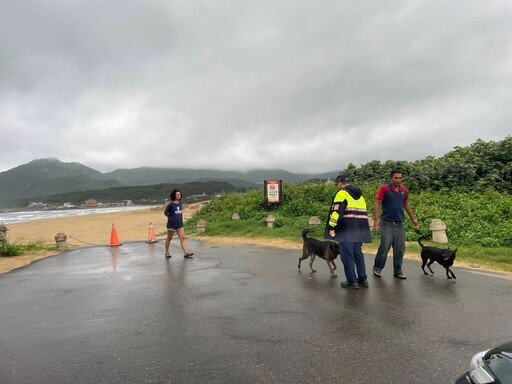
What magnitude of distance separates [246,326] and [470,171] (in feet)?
55.5

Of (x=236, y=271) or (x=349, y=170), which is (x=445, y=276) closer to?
(x=236, y=271)

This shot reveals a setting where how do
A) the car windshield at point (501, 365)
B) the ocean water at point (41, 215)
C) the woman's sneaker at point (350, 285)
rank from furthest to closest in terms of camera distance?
the ocean water at point (41, 215) → the woman's sneaker at point (350, 285) → the car windshield at point (501, 365)

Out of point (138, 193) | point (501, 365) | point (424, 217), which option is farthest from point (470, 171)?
point (138, 193)

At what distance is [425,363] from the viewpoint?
10.5 ft

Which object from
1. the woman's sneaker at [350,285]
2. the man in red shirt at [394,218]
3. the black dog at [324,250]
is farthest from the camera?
the black dog at [324,250]

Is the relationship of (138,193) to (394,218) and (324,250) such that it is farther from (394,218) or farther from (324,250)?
(394,218)

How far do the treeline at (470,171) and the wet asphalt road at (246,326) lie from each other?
1161 centimetres

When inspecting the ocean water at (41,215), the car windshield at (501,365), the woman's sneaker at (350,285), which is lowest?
the ocean water at (41,215)

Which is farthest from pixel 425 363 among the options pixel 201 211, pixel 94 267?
pixel 201 211

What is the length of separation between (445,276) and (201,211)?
17.6m

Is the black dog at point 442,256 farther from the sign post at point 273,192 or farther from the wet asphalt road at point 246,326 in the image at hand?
the sign post at point 273,192

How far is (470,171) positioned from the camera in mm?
16703

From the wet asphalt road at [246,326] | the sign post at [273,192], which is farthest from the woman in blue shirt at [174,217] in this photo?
the sign post at [273,192]

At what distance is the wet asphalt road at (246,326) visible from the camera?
10.4 ft
